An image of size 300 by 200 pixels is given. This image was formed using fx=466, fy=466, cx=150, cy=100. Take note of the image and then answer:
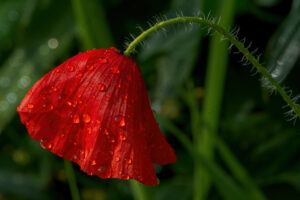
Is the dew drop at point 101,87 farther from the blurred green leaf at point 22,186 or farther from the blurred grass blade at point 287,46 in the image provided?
the blurred green leaf at point 22,186

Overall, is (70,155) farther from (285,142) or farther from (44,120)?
(285,142)

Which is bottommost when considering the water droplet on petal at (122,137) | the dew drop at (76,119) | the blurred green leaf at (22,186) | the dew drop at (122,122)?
the blurred green leaf at (22,186)

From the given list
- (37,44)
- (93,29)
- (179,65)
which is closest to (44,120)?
(93,29)

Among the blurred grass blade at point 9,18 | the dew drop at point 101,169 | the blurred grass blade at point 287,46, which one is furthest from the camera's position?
the blurred grass blade at point 9,18

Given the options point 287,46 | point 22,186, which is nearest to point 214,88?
point 287,46

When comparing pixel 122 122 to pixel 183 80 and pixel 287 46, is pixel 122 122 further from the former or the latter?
pixel 183 80

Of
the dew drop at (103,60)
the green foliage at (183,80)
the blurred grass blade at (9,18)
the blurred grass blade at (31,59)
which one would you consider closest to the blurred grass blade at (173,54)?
the green foliage at (183,80)
